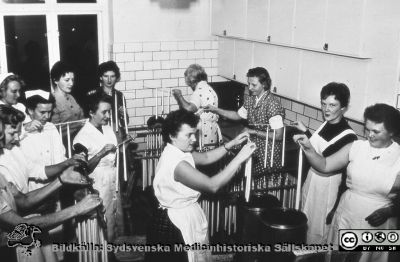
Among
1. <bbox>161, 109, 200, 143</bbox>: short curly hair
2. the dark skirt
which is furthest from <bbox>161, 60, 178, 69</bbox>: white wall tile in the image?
the dark skirt

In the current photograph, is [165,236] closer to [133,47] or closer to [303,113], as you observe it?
[303,113]

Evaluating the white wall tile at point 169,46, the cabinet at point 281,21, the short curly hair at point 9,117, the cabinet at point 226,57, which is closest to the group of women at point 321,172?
the short curly hair at point 9,117

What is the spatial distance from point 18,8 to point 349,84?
412cm

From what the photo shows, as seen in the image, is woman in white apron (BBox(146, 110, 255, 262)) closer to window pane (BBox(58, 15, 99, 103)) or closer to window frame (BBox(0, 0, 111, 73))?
window pane (BBox(58, 15, 99, 103))

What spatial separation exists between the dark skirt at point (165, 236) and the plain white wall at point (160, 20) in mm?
3659

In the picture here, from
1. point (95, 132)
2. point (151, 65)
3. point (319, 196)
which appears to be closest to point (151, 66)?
point (151, 65)

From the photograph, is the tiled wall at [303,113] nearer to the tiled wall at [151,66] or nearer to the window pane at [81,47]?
the tiled wall at [151,66]

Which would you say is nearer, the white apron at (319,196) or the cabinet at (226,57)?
the white apron at (319,196)

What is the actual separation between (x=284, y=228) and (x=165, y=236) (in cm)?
75

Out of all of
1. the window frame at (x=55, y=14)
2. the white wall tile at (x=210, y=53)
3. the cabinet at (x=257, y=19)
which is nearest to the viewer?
the cabinet at (x=257, y=19)

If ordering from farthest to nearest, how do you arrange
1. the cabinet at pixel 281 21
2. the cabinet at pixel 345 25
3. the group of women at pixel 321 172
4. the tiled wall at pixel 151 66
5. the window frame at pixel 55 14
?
the tiled wall at pixel 151 66 → the window frame at pixel 55 14 → the cabinet at pixel 281 21 → the cabinet at pixel 345 25 → the group of women at pixel 321 172

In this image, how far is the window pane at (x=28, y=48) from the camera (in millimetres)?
5551

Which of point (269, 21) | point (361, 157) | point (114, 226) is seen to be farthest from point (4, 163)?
point (269, 21)

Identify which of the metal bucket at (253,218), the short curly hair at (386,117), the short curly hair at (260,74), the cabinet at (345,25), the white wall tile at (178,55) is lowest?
the metal bucket at (253,218)
